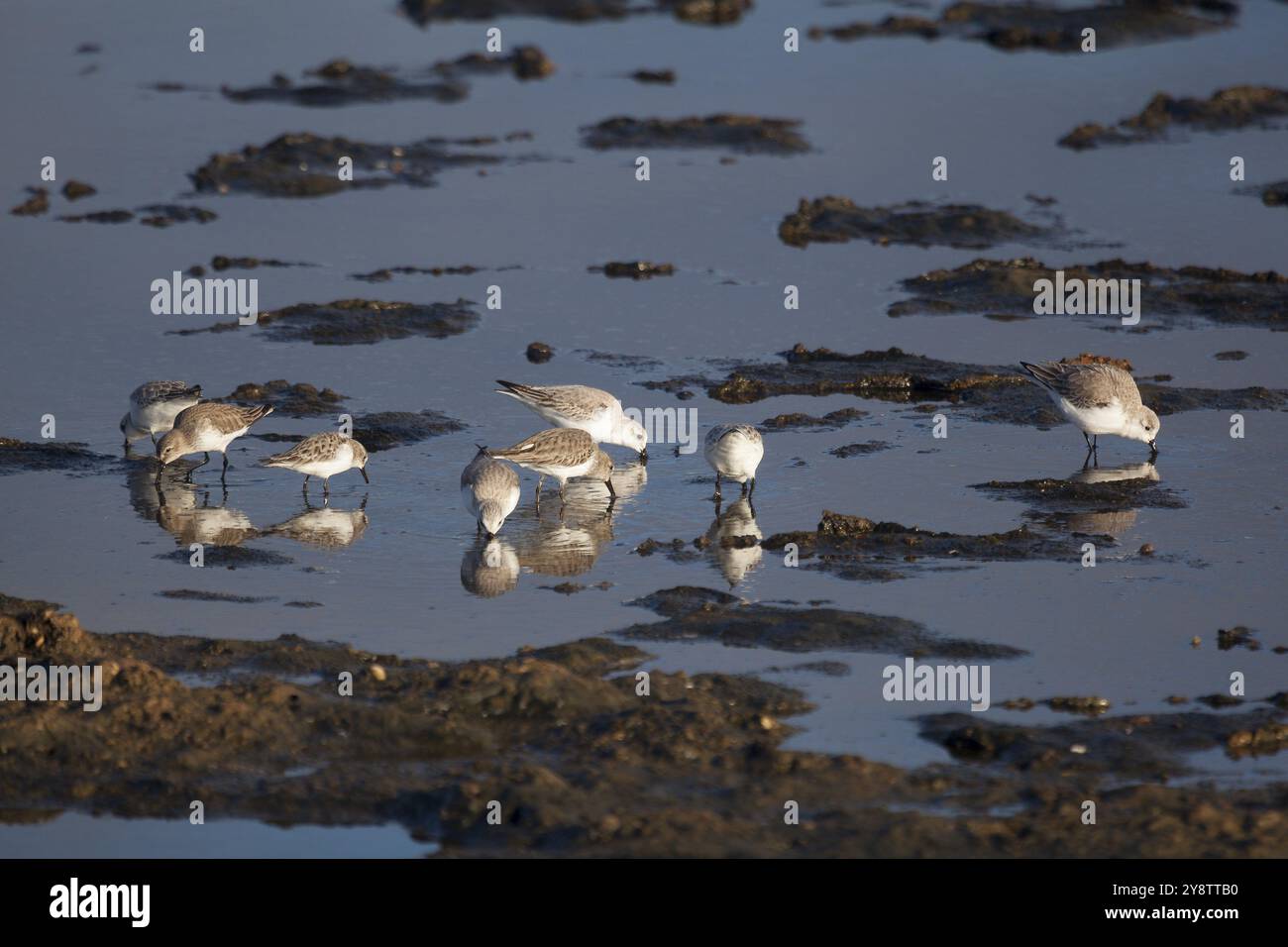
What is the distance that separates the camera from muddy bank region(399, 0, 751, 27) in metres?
42.4

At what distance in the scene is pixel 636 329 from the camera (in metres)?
23.0

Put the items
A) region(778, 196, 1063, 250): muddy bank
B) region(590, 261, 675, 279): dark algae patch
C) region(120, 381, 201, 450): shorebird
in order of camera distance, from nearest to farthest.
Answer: region(120, 381, 201, 450): shorebird
region(590, 261, 675, 279): dark algae patch
region(778, 196, 1063, 250): muddy bank

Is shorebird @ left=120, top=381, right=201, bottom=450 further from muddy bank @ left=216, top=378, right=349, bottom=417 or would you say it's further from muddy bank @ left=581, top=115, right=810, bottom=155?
muddy bank @ left=581, top=115, right=810, bottom=155

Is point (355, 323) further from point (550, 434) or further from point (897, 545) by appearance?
point (897, 545)

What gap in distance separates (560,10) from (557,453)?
2788cm

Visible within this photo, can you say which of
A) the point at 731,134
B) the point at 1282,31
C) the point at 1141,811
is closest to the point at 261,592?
the point at 1141,811

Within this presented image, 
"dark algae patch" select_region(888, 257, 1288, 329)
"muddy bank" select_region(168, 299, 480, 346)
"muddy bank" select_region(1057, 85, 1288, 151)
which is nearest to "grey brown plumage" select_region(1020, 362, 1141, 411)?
"dark algae patch" select_region(888, 257, 1288, 329)

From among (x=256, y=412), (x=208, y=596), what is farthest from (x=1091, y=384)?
(x=208, y=596)

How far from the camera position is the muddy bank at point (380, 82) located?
114 feet

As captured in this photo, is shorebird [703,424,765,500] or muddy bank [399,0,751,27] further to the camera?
muddy bank [399,0,751,27]

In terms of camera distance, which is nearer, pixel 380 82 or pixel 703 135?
pixel 703 135

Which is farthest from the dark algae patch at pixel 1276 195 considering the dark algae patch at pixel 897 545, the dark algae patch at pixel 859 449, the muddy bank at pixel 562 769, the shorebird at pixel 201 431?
the muddy bank at pixel 562 769

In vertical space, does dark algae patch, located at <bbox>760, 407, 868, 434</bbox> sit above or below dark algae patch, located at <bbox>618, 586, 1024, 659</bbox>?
above

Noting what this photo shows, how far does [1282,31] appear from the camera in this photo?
40.8 metres
